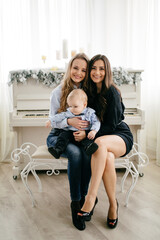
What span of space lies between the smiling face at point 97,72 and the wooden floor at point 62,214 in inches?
41.8

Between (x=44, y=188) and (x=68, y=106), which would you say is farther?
(x=44, y=188)

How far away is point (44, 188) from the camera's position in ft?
8.57

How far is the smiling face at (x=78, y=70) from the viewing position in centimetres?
208

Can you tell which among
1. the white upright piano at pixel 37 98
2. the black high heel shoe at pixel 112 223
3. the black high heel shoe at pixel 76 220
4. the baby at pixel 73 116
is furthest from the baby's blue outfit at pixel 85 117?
the white upright piano at pixel 37 98

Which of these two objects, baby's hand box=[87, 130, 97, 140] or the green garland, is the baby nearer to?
baby's hand box=[87, 130, 97, 140]

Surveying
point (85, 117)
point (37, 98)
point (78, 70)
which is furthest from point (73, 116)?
point (37, 98)

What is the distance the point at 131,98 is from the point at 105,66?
100 cm

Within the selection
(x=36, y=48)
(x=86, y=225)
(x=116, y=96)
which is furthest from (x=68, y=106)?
(x=36, y=48)

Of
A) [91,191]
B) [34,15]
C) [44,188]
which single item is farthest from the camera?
[34,15]

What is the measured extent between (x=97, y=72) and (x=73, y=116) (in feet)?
1.28

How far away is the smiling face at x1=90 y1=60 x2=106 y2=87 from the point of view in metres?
2.02

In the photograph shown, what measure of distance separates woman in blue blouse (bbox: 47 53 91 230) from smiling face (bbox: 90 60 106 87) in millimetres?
81

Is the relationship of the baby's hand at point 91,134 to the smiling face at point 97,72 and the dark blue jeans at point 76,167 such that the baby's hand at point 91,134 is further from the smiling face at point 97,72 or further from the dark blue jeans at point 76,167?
the smiling face at point 97,72

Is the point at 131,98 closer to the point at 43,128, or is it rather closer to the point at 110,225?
the point at 43,128
